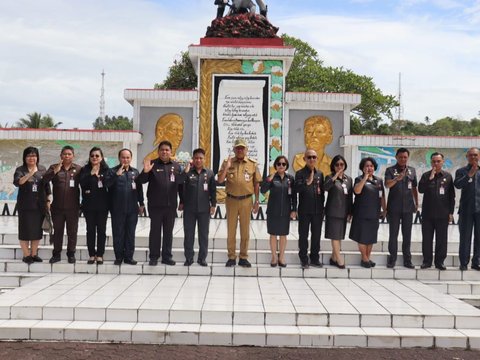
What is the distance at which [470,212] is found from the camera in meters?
6.36

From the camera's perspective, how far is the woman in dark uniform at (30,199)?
20.2ft

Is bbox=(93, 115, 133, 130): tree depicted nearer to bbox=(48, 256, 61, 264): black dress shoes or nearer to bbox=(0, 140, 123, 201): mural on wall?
bbox=(0, 140, 123, 201): mural on wall

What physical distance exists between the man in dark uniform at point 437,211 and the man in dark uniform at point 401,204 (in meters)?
0.18

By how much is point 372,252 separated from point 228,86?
7174 mm

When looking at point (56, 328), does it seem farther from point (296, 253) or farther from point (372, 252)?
point (372, 252)

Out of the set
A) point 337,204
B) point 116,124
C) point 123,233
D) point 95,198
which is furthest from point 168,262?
point 116,124

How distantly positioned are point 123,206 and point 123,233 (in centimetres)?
36

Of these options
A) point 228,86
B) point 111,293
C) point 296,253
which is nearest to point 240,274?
point 296,253

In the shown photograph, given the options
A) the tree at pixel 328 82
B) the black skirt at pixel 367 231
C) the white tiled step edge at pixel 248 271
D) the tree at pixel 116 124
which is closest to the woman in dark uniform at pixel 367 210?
the black skirt at pixel 367 231

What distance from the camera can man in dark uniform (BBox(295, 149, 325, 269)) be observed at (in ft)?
20.7

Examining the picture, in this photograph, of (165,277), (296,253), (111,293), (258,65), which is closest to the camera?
(111,293)

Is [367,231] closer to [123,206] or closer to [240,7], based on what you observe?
[123,206]

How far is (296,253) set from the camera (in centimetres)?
678

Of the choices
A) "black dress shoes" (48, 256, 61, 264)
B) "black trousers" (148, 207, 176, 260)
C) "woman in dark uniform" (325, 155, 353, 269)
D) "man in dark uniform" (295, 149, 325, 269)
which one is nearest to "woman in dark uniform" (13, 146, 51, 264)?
"black dress shoes" (48, 256, 61, 264)
